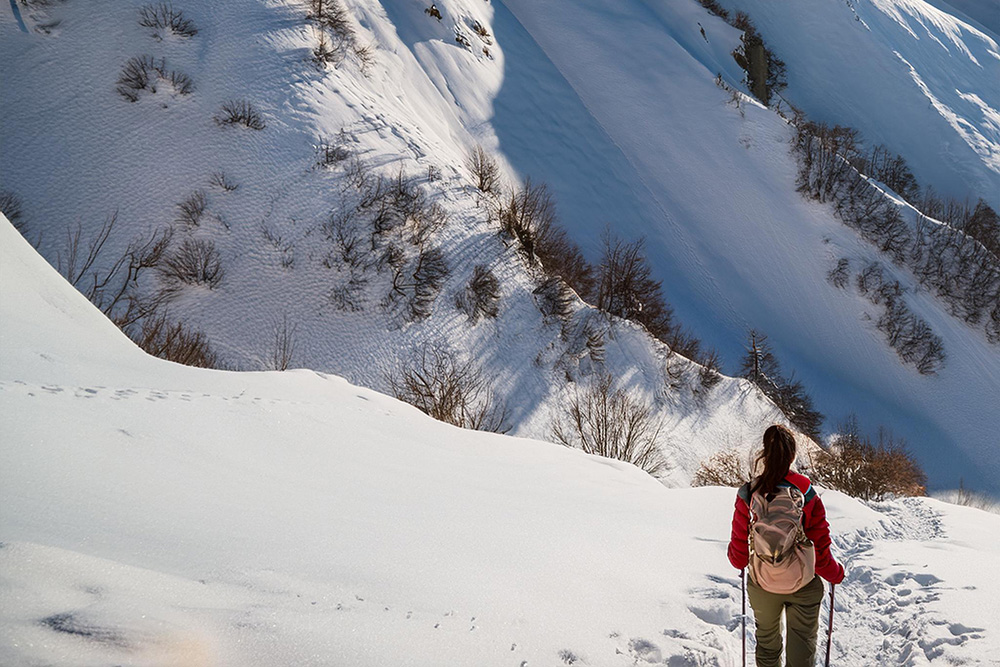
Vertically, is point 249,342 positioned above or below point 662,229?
below

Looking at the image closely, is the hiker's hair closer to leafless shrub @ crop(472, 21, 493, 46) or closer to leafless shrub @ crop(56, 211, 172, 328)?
leafless shrub @ crop(56, 211, 172, 328)

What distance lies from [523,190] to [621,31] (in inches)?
549

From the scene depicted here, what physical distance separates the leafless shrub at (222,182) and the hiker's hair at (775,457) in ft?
69.0

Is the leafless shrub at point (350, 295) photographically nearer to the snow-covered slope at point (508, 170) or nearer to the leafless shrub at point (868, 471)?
the snow-covered slope at point (508, 170)

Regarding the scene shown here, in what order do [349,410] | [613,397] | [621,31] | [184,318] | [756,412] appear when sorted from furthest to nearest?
[621,31]
[756,412]
[613,397]
[184,318]
[349,410]

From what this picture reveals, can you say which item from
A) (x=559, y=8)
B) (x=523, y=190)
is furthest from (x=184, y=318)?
(x=559, y=8)

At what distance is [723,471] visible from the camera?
72.9ft

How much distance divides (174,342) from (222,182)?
6.13 metres

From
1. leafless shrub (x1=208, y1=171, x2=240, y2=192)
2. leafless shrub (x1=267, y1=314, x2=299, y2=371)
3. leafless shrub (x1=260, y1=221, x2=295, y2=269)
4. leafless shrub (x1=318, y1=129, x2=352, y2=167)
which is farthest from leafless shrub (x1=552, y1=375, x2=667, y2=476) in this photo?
leafless shrub (x1=208, y1=171, x2=240, y2=192)

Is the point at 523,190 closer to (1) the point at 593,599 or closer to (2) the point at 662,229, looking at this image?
(2) the point at 662,229

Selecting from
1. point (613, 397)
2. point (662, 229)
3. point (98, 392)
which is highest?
point (98, 392)

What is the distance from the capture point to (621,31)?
3734cm

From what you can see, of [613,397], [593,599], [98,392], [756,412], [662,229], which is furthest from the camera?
[662,229]

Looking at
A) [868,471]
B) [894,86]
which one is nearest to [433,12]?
[868,471]
